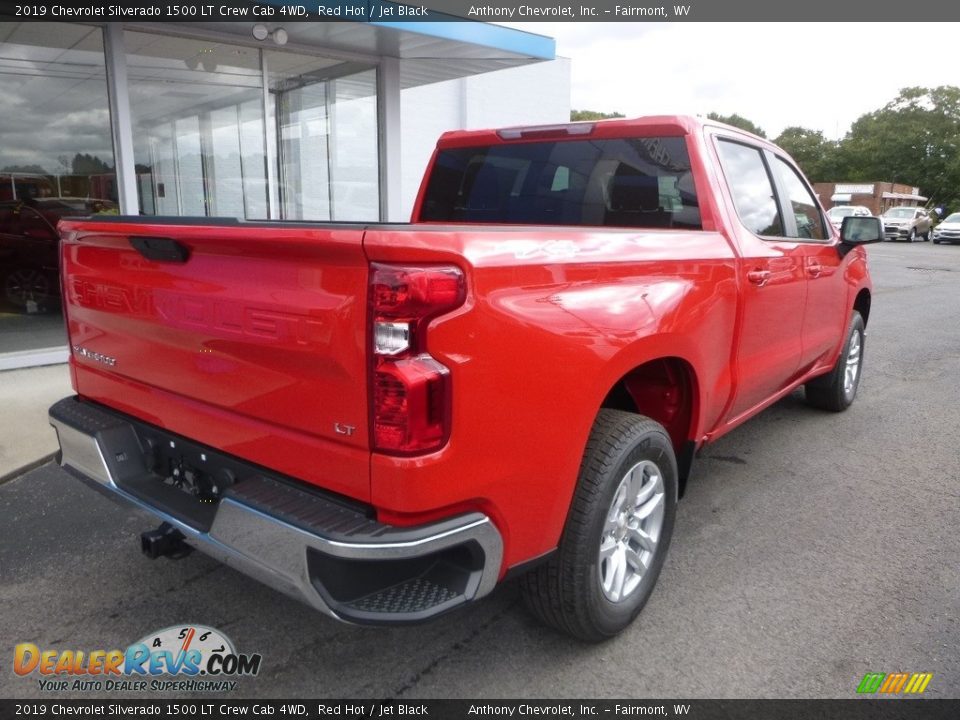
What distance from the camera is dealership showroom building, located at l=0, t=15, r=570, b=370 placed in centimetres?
717

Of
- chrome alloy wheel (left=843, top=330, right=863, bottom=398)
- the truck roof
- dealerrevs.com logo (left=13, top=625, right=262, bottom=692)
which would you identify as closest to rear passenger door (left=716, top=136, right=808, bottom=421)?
the truck roof

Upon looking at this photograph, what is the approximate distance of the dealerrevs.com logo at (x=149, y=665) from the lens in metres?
2.46

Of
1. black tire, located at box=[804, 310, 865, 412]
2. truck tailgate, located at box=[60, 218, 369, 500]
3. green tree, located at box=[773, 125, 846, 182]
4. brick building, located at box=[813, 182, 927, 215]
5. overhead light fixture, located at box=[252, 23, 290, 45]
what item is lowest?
black tire, located at box=[804, 310, 865, 412]

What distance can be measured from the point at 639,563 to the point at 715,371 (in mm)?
905

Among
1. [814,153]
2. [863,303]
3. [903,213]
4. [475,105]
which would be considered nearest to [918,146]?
[814,153]

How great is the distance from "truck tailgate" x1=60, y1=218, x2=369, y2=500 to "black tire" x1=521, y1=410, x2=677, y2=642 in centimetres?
80

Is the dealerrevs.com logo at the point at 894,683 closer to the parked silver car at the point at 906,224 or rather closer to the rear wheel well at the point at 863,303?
the rear wheel well at the point at 863,303

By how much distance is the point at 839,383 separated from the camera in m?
5.32

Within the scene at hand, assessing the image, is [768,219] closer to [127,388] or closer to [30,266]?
[127,388]

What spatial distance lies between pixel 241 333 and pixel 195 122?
23.2 feet

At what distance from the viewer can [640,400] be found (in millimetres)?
3201

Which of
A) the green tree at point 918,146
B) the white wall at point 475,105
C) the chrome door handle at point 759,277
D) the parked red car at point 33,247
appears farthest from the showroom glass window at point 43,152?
the green tree at point 918,146

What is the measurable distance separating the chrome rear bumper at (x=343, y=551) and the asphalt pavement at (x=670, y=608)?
2.00 feet

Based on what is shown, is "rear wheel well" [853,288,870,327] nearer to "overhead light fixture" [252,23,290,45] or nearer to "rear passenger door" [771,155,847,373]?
"rear passenger door" [771,155,847,373]
